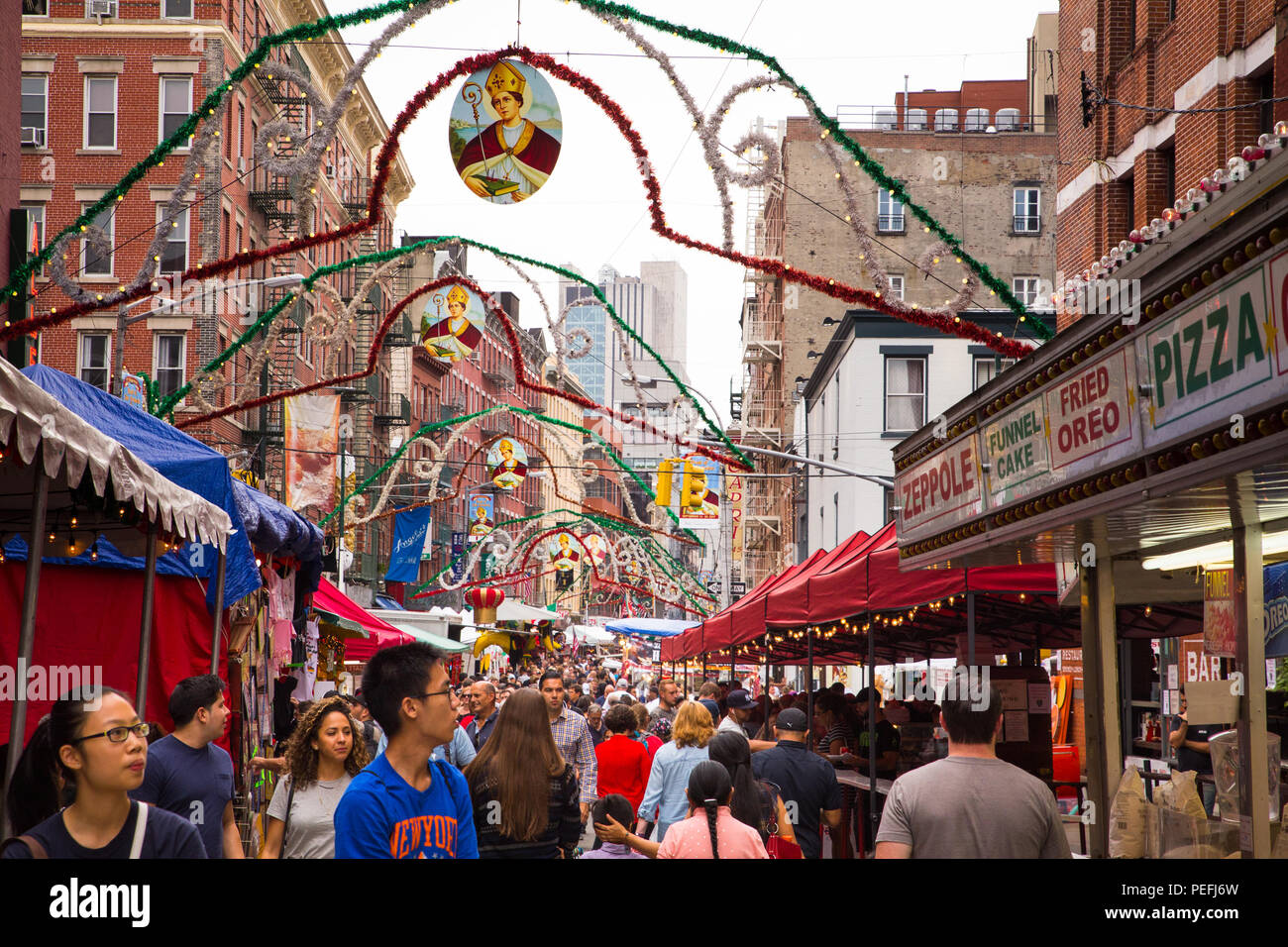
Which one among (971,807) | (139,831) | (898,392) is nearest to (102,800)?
(139,831)

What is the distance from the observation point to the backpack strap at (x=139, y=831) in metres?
4.46

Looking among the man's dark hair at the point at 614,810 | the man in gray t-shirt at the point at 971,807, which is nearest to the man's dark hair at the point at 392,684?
the man in gray t-shirt at the point at 971,807

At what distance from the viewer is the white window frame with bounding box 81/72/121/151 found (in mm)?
41906

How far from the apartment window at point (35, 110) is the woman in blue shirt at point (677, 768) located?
121 ft

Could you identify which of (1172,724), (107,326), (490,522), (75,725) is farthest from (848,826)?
(490,522)

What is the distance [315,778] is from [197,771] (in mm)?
803

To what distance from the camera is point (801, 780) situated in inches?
383

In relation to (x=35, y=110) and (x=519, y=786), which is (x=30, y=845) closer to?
(x=519, y=786)

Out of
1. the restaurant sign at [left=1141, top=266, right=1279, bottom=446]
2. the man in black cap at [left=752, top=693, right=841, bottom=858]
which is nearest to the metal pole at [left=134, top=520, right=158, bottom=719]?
the man in black cap at [left=752, top=693, right=841, bottom=858]

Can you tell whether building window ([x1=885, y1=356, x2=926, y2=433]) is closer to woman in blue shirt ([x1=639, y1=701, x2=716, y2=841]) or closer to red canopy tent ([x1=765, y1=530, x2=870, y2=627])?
red canopy tent ([x1=765, y1=530, x2=870, y2=627])

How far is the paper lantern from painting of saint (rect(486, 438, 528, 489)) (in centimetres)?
1202

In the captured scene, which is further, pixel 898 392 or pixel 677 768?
pixel 898 392
